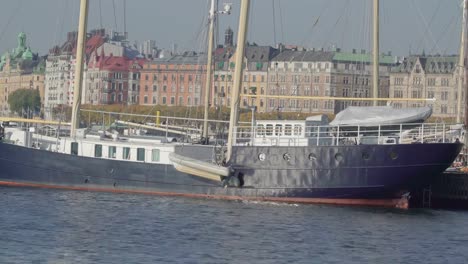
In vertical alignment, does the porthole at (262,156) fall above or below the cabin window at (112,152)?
above

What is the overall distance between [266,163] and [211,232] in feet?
32.8

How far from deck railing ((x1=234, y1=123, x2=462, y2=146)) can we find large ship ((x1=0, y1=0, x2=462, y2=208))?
0.04 meters

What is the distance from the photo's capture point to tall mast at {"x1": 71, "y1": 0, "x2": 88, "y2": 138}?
64.6 metres

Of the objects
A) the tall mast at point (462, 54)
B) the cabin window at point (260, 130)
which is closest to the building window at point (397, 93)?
the tall mast at point (462, 54)

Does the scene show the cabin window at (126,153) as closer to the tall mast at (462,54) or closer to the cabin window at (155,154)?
the cabin window at (155,154)

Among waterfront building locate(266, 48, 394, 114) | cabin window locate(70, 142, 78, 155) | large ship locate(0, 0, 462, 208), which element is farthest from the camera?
waterfront building locate(266, 48, 394, 114)

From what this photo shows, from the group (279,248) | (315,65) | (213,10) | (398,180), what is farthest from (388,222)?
(315,65)

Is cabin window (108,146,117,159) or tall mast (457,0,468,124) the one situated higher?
tall mast (457,0,468,124)

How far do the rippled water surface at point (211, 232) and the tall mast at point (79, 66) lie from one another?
224 inches

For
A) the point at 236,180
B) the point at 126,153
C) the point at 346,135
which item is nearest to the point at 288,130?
the point at 346,135

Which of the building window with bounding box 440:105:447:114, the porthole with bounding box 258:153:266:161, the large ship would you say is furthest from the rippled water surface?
the building window with bounding box 440:105:447:114

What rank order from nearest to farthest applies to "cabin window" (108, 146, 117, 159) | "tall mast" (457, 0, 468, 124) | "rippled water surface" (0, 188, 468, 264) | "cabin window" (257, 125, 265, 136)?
"rippled water surface" (0, 188, 468, 264)
"cabin window" (257, 125, 265, 136)
"cabin window" (108, 146, 117, 159)
"tall mast" (457, 0, 468, 124)

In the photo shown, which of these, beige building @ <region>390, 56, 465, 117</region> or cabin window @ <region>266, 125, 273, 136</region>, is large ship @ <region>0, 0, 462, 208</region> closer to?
cabin window @ <region>266, 125, 273, 136</region>

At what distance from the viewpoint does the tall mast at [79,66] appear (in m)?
64.6
